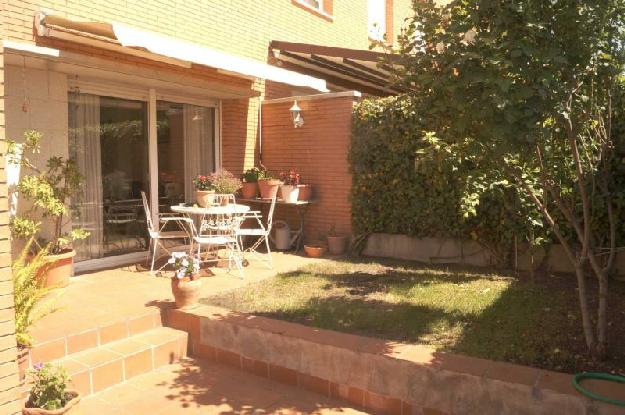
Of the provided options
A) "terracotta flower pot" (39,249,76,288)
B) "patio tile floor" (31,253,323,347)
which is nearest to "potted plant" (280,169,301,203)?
"patio tile floor" (31,253,323,347)

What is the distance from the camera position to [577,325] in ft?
16.1

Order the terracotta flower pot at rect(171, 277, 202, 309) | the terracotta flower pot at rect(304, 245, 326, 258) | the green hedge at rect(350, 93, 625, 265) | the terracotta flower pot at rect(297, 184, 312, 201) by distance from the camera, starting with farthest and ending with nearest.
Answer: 1. the terracotta flower pot at rect(297, 184, 312, 201)
2. the terracotta flower pot at rect(304, 245, 326, 258)
3. the green hedge at rect(350, 93, 625, 265)
4. the terracotta flower pot at rect(171, 277, 202, 309)

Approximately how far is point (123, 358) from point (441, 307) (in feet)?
10.5

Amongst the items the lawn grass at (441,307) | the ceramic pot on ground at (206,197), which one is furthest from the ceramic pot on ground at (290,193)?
the lawn grass at (441,307)

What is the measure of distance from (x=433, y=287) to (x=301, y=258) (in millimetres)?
2890

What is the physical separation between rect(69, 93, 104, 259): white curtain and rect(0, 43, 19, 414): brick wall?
14.9ft

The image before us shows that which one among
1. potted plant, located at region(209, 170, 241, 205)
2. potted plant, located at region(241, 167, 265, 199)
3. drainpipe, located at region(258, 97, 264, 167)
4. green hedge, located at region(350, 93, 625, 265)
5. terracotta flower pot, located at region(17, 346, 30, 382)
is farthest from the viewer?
drainpipe, located at region(258, 97, 264, 167)

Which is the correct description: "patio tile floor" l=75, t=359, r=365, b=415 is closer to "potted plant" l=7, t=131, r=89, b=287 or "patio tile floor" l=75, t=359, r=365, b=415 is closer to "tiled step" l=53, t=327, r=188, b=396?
"tiled step" l=53, t=327, r=188, b=396

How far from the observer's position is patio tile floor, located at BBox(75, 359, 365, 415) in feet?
13.9

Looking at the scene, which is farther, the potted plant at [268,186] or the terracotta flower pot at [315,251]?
the potted plant at [268,186]

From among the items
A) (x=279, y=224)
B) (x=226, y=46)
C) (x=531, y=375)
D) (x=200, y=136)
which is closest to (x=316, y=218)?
(x=279, y=224)

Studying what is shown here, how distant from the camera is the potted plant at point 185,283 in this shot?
18.0ft

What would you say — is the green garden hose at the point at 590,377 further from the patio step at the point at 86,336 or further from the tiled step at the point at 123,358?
the patio step at the point at 86,336

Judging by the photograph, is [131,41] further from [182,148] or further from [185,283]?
[182,148]
